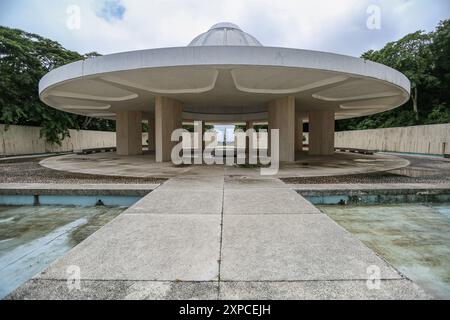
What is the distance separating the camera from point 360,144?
30.2m

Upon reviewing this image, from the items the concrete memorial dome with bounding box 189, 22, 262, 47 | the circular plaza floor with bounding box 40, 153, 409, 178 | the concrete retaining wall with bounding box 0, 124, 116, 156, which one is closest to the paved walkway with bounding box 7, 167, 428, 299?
the circular plaza floor with bounding box 40, 153, 409, 178

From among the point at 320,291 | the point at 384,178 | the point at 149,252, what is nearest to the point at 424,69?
the point at 384,178

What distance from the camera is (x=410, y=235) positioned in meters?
4.52

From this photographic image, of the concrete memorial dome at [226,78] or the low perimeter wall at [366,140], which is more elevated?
the concrete memorial dome at [226,78]

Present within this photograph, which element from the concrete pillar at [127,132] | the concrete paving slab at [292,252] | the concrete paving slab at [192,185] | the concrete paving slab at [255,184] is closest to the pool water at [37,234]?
the concrete paving slab at [192,185]

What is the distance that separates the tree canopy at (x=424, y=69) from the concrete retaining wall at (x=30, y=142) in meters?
32.6

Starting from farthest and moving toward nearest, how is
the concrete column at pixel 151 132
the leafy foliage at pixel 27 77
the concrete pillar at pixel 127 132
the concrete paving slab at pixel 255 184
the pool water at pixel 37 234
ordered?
the concrete column at pixel 151 132
the concrete pillar at pixel 127 132
the leafy foliage at pixel 27 77
the concrete paving slab at pixel 255 184
the pool water at pixel 37 234

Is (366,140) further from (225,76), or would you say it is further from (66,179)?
(66,179)

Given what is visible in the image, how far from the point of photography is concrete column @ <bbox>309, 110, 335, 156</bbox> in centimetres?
2086

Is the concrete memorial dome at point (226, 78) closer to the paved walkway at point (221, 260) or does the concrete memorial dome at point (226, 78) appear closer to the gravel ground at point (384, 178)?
the gravel ground at point (384, 178)

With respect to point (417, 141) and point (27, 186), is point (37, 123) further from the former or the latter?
point (417, 141)

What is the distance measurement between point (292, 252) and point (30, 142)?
83.1 feet

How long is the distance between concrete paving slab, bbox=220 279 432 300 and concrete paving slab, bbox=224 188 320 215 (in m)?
2.38

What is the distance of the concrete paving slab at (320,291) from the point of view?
2221 mm
